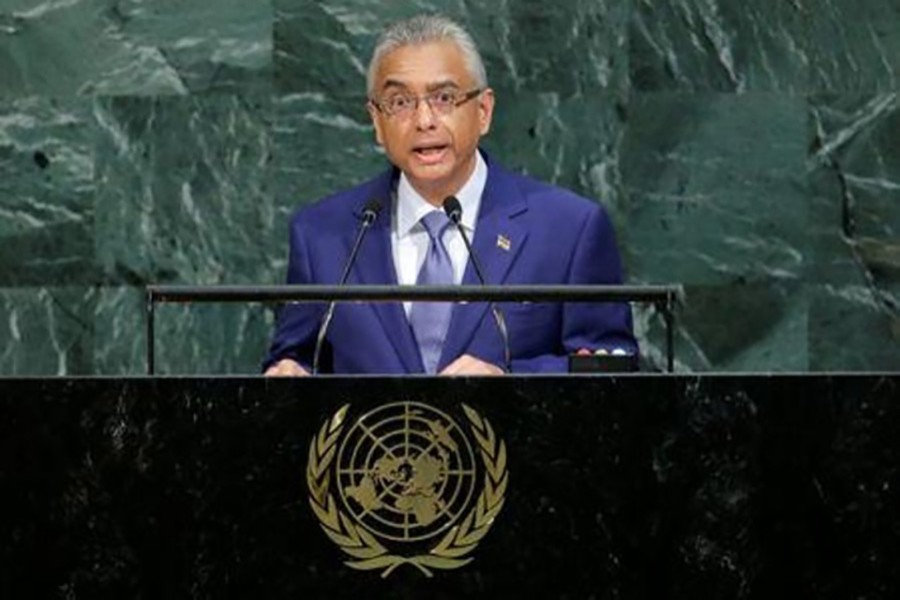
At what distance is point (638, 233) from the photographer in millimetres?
6395

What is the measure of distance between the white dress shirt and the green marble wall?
1.47 m

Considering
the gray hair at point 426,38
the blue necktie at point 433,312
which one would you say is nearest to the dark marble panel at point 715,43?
the gray hair at point 426,38

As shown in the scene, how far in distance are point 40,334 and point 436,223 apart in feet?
6.43

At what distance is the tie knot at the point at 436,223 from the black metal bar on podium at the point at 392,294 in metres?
0.91

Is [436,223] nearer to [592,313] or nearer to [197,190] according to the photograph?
[592,313]

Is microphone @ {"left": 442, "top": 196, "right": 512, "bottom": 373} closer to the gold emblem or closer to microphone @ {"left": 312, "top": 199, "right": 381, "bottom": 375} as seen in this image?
microphone @ {"left": 312, "top": 199, "right": 381, "bottom": 375}

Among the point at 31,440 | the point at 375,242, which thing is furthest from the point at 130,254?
the point at 31,440

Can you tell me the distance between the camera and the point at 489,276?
4684mm

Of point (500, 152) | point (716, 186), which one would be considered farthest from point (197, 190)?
point (716, 186)

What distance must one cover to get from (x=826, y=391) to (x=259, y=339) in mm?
3022

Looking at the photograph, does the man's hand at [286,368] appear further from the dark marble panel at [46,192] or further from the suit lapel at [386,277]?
the dark marble panel at [46,192]

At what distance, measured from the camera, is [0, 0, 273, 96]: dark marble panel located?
6355 mm

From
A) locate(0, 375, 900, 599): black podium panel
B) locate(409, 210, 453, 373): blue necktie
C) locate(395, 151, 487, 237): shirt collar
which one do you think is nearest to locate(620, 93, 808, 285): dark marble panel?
locate(395, 151, 487, 237): shirt collar

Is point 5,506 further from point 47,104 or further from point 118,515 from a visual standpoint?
point 47,104
